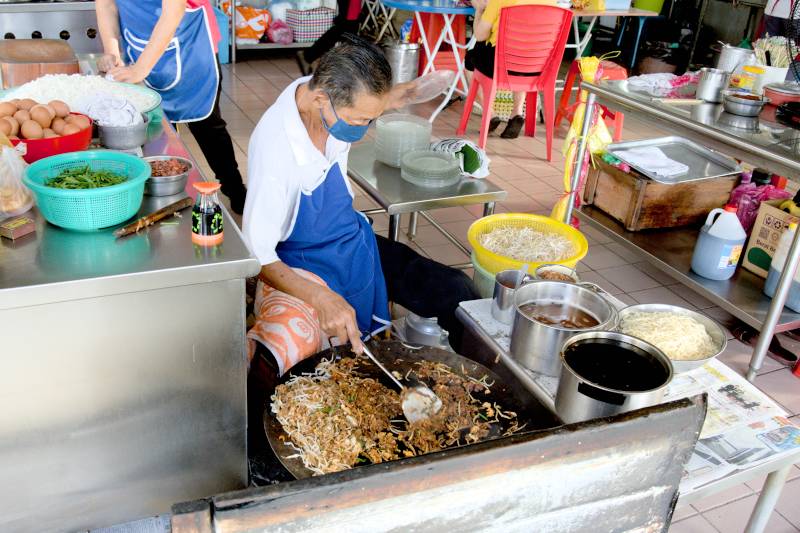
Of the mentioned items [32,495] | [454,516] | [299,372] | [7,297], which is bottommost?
[32,495]

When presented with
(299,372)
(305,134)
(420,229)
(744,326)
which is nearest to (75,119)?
(305,134)

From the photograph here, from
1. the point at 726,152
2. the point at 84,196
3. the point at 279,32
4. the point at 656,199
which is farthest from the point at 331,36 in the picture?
the point at 84,196

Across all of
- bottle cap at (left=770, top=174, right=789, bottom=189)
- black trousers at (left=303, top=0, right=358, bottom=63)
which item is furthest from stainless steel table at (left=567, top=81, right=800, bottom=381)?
black trousers at (left=303, top=0, right=358, bottom=63)

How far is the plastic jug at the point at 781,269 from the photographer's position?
3225 mm

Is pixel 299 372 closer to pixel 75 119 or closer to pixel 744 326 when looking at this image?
pixel 75 119

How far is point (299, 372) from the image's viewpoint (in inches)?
79.2

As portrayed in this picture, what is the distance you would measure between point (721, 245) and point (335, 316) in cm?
220

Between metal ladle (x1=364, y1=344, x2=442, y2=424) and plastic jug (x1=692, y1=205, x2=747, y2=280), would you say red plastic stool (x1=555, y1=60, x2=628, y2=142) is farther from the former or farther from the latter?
metal ladle (x1=364, y1=344, x2=442, y2=424)

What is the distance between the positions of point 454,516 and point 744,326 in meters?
3.31

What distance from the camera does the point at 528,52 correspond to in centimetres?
546

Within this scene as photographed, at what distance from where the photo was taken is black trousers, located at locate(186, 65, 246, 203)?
4.00 m

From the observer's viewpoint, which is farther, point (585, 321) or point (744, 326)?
point (744, 326)

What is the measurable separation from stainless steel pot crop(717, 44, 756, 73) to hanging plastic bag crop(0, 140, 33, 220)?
3511 mm

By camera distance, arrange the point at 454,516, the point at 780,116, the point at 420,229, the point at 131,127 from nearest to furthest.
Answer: the point at 454,516, the point at 131,127, the point at 780,116, the point at 420,229
